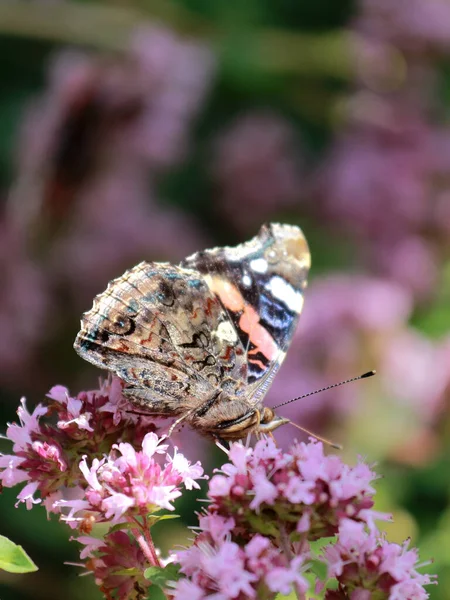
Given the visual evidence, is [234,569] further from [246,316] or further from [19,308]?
[19,308]

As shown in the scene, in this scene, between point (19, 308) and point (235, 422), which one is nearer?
point (235, 422)

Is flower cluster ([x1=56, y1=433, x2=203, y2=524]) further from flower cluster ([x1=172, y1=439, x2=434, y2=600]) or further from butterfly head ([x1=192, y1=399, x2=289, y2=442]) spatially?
butterfly head ([x1=192, y1=399, x2=289, y2=442])

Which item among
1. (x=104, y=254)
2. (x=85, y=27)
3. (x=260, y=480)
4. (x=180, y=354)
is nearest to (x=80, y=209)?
(x=104, y=254)

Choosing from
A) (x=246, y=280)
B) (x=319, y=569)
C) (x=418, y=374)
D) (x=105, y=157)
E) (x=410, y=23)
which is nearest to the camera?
(x=319, y=569)

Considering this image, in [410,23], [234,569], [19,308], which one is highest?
[410,23]

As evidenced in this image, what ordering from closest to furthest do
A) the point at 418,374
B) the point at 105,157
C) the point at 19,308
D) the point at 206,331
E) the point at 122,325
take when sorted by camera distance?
the point at 122,325, the point at 206,331, the point at 418,374, the point at 19,308, the point at 105,157

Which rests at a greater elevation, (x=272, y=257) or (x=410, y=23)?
(x=410, y=23)

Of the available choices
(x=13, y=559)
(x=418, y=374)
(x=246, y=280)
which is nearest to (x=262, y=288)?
(x=246, y=280)

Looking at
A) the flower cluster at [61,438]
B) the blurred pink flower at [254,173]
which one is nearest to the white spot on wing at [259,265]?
the flower cluster at [61,438]
